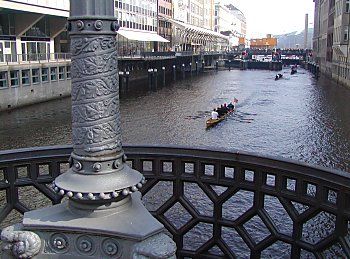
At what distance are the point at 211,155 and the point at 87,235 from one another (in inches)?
127

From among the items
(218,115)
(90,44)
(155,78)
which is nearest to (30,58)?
(218,115)

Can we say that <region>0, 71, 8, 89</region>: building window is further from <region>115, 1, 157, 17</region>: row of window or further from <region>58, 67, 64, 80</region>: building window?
<region>115, 1, 157, 17</region>: row of window

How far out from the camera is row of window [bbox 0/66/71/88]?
38.2m

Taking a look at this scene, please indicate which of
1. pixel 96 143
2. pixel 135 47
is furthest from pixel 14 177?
pixel 135 47

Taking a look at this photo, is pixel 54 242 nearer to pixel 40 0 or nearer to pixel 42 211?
pixel 42 211

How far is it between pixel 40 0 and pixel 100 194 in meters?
44.3

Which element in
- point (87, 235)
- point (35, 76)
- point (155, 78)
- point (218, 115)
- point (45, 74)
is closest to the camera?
point (87, 235)

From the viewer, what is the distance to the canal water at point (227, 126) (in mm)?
27969

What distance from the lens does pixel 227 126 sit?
3603cm

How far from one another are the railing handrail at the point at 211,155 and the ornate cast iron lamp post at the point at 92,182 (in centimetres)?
276

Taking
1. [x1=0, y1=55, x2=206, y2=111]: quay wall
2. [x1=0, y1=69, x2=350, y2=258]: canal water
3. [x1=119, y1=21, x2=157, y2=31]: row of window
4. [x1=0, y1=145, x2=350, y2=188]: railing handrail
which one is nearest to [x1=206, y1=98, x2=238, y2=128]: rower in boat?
[x1=0, y1=69, x2=350, y2=258]: canal water

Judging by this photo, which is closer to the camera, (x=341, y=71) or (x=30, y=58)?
(x=30, y=58)

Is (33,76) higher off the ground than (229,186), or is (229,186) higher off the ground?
(33,76)

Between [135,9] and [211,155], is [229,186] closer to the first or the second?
[211,155]
